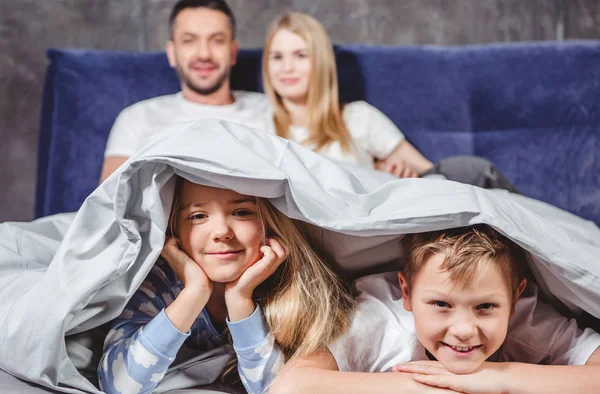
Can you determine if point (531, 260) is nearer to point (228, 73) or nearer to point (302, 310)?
point (302, 310)

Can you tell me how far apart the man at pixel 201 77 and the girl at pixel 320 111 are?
0.09 meters

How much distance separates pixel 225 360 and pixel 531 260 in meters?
0.51

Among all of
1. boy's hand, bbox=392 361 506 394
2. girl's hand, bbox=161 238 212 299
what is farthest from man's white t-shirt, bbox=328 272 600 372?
girl's hand, bbox=161 238 212 299

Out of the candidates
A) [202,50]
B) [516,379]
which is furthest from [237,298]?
[202,50]

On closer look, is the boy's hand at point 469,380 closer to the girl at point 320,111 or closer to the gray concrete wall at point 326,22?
the girl at point 320,111

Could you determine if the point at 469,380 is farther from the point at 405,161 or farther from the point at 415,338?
the point at 405,161

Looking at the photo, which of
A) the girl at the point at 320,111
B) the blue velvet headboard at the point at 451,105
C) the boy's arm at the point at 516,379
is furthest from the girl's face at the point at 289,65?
the boy's arm at the point at 516,379

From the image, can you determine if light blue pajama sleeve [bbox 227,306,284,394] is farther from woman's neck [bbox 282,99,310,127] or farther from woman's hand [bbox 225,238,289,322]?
woman's neck [bbox 282,99,310,127]

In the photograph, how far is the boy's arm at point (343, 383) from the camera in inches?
39.8

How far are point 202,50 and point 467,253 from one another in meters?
1.25

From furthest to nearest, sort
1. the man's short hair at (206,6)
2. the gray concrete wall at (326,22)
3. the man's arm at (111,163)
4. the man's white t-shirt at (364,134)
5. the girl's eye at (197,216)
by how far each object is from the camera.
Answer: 1. the gray concrete wall at (326,22)
2. the man's short hair at (206,6)
3. the man's white t-shirt at (364,134)
4. the man's arm at (111,163)
5. the girl's eye at (197,216)

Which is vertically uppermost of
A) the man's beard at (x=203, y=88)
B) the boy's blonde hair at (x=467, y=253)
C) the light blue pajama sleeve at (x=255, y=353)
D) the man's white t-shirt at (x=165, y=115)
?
the man's beard at (x=203, y=88)

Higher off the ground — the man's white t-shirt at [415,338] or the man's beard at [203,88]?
the man's beard at [203,88]

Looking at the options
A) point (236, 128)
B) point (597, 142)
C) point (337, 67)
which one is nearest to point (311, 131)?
point (337, 67)
